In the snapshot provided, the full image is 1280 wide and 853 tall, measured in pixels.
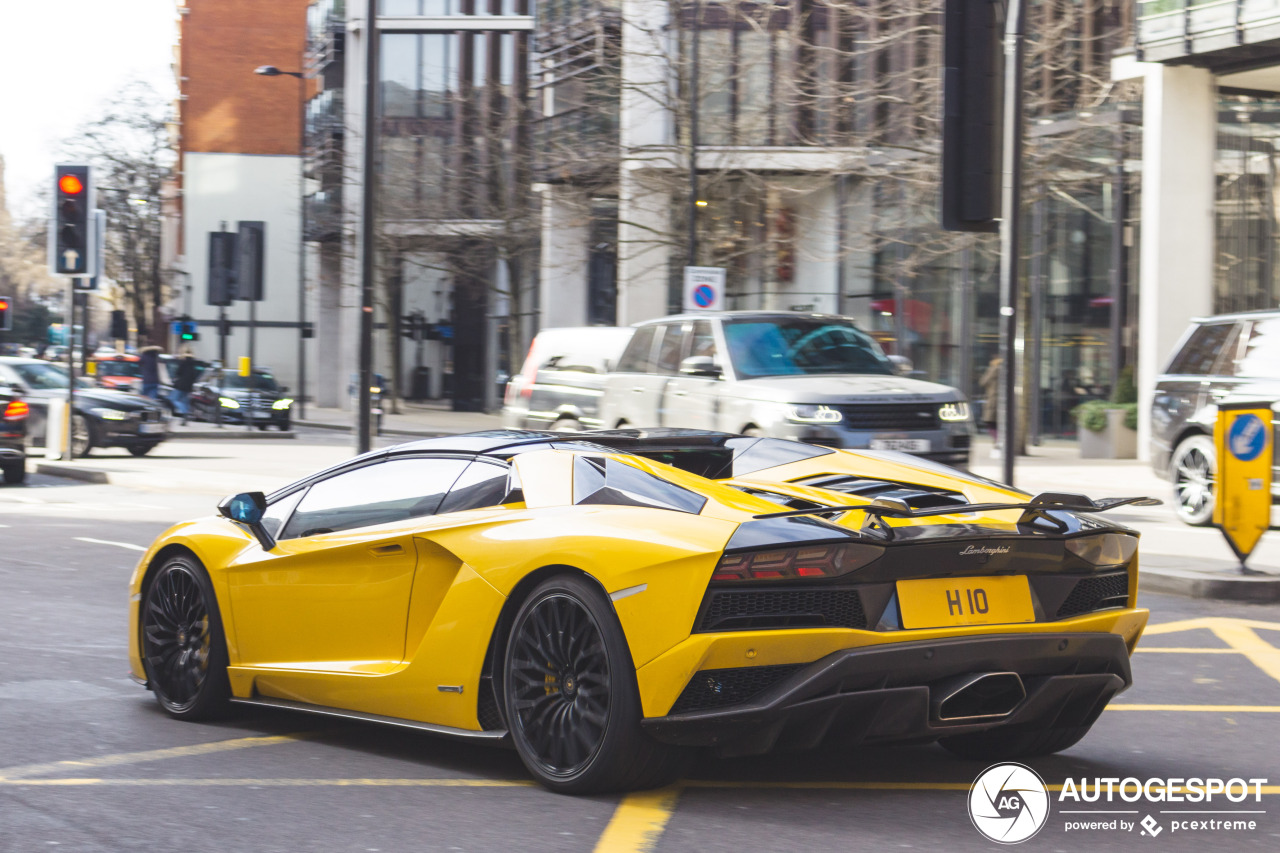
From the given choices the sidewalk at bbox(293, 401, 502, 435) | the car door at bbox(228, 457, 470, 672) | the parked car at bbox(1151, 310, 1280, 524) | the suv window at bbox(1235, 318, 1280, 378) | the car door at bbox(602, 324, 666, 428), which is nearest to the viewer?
the car door at bbox(228, 457, 470, 672)

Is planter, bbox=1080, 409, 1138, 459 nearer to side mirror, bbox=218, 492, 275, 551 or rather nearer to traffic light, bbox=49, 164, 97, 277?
traffic light, bbox=49, 164, 97, 277

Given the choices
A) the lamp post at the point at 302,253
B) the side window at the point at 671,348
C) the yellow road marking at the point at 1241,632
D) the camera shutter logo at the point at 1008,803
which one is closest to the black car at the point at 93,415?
the side window at the point at 671,348

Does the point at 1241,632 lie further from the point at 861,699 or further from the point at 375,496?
the point at 375,496

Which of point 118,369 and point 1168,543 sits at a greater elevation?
point 118,369

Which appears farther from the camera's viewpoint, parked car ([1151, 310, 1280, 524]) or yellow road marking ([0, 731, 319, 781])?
parked car ([1151, 310, 1280, 524])

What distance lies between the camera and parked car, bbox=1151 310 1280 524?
13.6 metres

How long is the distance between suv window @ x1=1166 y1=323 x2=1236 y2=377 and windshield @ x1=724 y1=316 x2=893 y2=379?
8.75 feet

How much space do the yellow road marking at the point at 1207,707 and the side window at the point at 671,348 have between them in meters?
9.10

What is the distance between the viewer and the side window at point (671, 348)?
15.5m

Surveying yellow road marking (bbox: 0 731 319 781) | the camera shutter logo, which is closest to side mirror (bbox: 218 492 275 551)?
yellow road marking (bbox: 0 731 319 781)

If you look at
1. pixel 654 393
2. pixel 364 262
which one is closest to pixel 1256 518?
Result: pixel 654 393

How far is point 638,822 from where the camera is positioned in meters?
4.54

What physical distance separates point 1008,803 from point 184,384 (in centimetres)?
3490

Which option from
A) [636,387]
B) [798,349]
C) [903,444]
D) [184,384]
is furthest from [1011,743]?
[184,384]
